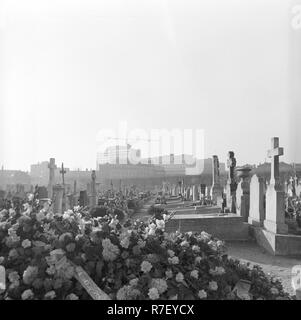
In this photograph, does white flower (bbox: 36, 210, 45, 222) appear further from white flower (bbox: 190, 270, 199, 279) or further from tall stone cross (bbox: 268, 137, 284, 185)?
tall stone cross (bbox: 268, 137, 284, 185)

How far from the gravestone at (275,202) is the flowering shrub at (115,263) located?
5.26 meters

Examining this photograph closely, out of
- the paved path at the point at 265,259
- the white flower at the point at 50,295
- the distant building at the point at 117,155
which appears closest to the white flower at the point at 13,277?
the white flower at the point at 50,295

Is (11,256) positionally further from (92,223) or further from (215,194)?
(215,194)

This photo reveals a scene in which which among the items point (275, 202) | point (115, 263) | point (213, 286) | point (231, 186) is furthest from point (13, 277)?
point (231, 186)

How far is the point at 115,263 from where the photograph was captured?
2766mm

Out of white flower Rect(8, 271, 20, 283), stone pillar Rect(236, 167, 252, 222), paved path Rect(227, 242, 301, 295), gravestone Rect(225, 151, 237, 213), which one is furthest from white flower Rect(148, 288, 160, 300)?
gravestone Rect(225, 151, 237, 213)

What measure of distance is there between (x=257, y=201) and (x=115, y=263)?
727 cm

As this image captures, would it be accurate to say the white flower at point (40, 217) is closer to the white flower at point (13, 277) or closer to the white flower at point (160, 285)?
the white flower at point (13, 277)

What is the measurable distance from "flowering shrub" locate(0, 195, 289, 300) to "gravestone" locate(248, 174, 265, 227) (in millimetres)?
6181

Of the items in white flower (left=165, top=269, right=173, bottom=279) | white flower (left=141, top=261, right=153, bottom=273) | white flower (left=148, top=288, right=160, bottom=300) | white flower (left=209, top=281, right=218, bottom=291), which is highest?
white flower (left=141, top=261, right=153, bottom=273)

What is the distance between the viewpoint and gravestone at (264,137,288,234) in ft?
26.7
